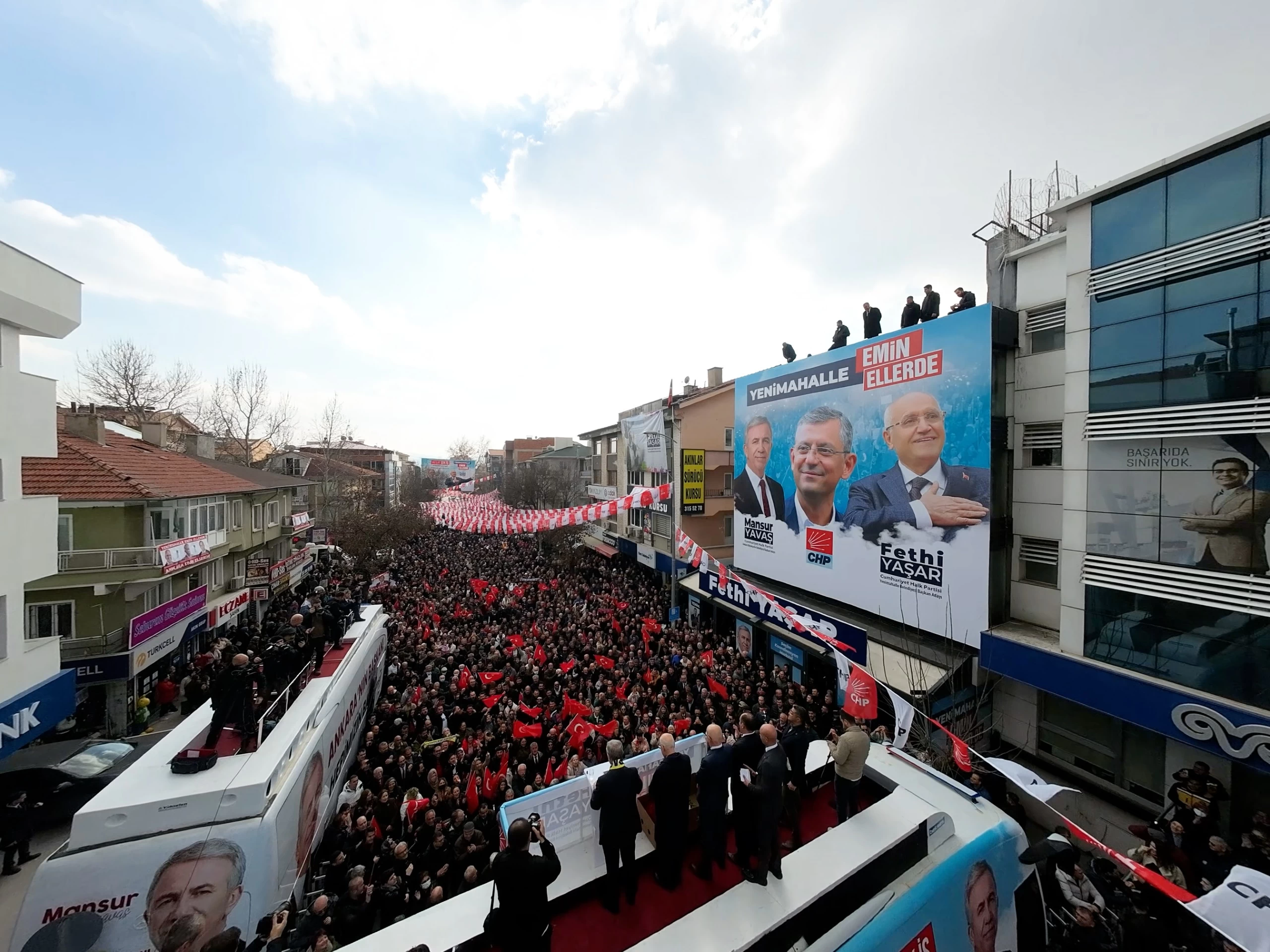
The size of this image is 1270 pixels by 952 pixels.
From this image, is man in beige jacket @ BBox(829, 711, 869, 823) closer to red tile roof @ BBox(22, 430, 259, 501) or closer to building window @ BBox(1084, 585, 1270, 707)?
building window @ BBox(1084, 585, 1270, 707)

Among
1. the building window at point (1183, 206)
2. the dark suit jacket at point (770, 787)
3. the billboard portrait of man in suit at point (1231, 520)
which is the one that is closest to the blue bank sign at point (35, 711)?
the dark suit jacket at point (770, 787)

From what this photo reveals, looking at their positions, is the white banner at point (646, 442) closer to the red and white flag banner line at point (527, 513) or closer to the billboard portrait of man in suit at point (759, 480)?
the red and white flag banner line at point (527, 513)

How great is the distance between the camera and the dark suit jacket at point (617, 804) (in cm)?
379

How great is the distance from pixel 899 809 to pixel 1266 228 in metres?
10.1

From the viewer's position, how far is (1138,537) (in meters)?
8.85

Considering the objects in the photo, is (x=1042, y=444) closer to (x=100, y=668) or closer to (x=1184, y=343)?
(x=1184, y=343)

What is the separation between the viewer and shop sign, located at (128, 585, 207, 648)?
1400cm

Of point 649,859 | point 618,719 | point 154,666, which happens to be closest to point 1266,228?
point 649,859

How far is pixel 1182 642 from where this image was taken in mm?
8273

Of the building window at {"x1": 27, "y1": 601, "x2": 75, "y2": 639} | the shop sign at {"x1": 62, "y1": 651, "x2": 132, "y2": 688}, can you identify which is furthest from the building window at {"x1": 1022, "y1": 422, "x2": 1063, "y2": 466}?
the building window at {"x1": 27, "y1": 601, "x2": 75, "y2": 639}

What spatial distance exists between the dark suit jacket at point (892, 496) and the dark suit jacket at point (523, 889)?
11385 mm

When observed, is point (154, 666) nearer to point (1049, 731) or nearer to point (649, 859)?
point (649, 859)

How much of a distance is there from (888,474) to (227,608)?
24.2 meters

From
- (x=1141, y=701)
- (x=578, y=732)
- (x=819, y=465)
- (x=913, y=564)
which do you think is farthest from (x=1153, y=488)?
(x=578, y=732)
